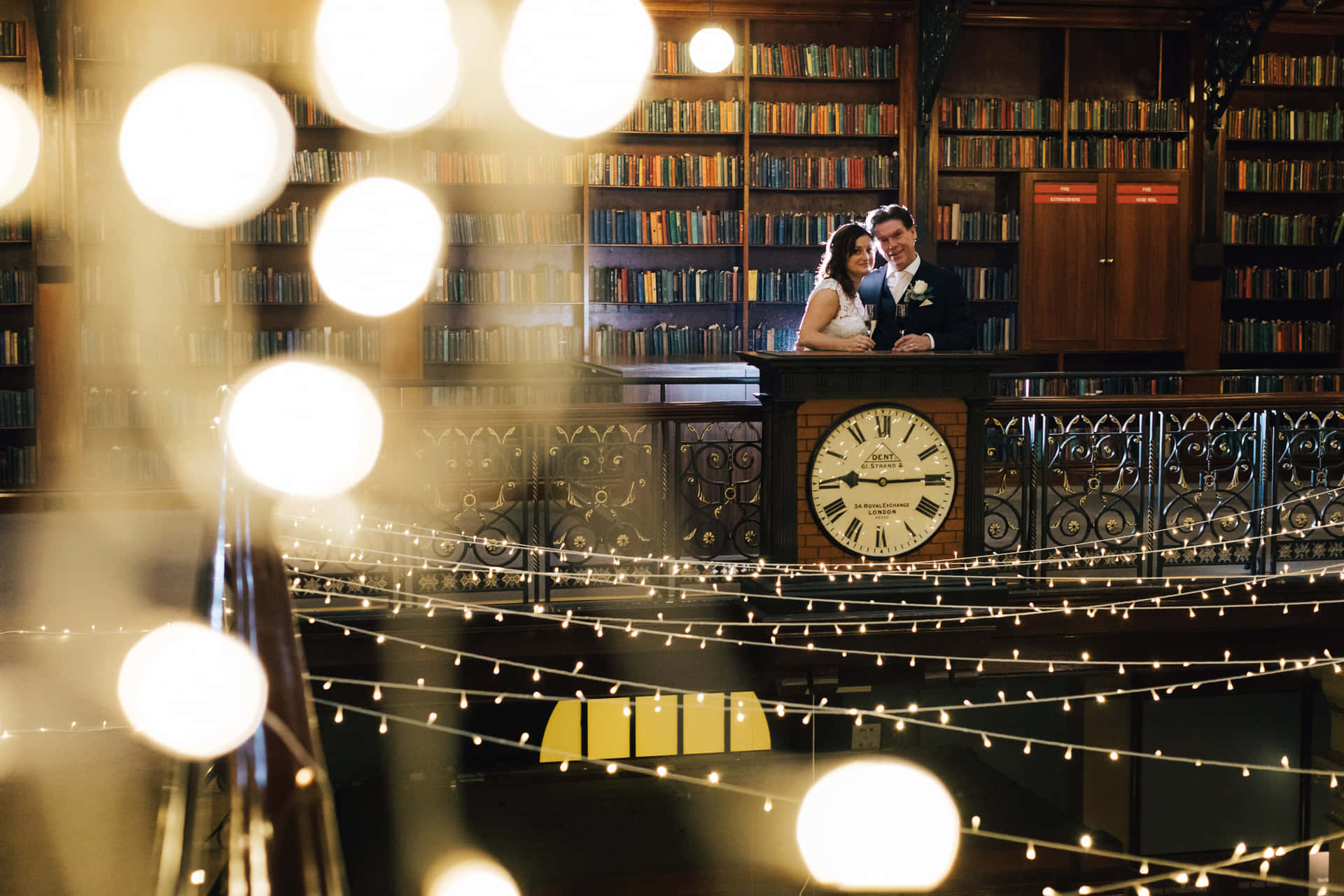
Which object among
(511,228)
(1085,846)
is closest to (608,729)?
(511,228)

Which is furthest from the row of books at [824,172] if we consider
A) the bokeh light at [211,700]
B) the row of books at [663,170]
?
the bokeh light at [211,700]

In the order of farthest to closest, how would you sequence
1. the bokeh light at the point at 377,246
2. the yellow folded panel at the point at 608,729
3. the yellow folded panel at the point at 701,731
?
the bokeh light at the point at 377,246
the yellow folded panel at the point at 608,729
the yellow folded panel at the point at 701,731

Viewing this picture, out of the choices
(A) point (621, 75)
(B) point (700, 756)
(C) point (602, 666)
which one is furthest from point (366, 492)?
(A) point (621, 75)

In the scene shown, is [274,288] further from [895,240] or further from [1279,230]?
[1279,230]

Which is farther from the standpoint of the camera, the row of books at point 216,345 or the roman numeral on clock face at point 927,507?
the row of books at point 216,345

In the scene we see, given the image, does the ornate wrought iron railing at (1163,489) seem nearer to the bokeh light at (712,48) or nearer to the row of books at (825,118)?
the bokeh light at (712,48)

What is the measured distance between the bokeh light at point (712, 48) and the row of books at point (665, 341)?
1533mm

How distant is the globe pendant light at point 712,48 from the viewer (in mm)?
6051

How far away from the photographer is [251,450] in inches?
241

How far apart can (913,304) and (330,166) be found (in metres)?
3.59

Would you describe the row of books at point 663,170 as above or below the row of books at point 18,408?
above

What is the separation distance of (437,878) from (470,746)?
974 mm

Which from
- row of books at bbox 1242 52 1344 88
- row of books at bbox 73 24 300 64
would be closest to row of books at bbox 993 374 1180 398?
row of books at bbox 1242 52 1344 88

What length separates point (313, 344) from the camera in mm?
6797
